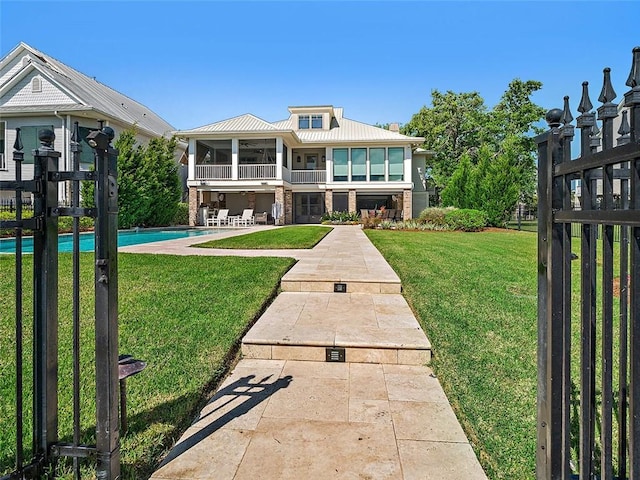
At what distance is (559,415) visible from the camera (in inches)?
62.0

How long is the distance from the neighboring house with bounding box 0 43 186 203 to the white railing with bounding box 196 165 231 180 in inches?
167

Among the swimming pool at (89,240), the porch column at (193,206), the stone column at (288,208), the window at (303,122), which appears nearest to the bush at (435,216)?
the stone column at (288,208)

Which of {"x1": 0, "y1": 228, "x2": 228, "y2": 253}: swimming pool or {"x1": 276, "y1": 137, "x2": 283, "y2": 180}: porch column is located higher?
{"x1": 276, "y1": 137, "x2": 283, "y2": 180}: porch column

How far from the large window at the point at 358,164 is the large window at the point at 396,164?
1572 millimetres

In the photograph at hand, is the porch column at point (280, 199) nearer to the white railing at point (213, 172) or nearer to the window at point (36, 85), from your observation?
the white railing at point (213, 172)

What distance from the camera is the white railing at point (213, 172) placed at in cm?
2292

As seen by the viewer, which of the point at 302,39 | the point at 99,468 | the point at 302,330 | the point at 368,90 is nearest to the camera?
the point at 99,468

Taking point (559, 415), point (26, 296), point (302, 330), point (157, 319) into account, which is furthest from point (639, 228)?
point (26, 296)

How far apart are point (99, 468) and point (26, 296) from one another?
380cm

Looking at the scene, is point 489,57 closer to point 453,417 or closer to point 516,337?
point 516,337

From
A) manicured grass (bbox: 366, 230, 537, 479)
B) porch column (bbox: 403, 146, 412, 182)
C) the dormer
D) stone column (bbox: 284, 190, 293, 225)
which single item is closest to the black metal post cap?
manicured grass (bbox: 366, 230, 537, 479)

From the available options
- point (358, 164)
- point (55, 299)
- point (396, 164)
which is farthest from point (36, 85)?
point (55, 299)

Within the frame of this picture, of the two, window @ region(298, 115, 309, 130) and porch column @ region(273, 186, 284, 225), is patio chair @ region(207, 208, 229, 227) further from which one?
window @ region(298, 115, 309, 130)

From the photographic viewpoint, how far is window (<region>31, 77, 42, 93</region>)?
1998 centimetres
